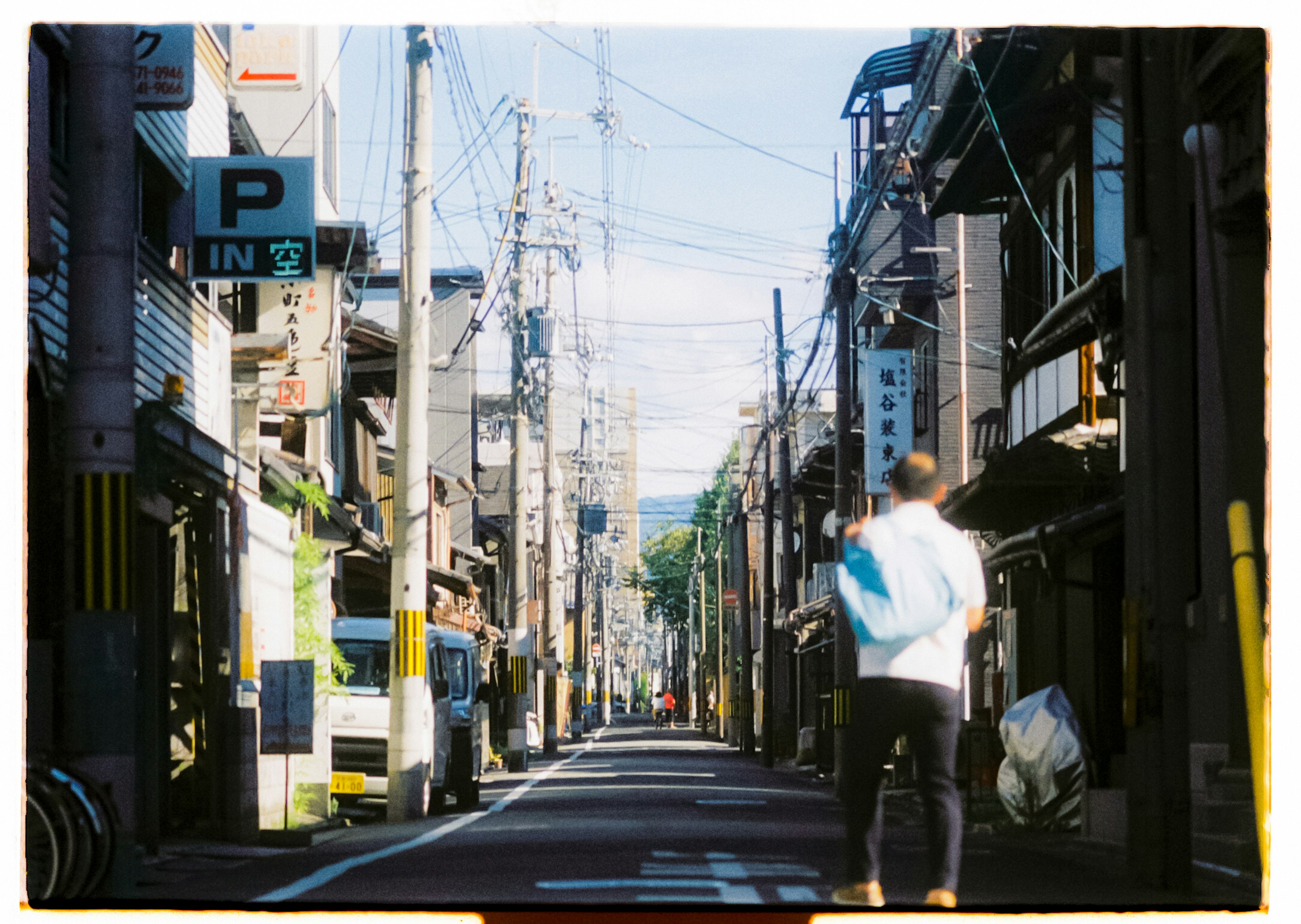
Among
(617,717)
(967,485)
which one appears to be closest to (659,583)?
(967,485)

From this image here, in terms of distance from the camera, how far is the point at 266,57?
42.6 ft

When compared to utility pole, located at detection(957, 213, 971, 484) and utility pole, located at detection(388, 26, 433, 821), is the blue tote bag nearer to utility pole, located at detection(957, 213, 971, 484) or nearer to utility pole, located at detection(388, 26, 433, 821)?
utility pole, located at detection(957, 213, 971, 484)

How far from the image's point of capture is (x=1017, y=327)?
664 inches

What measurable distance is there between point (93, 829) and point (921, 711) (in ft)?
13.1

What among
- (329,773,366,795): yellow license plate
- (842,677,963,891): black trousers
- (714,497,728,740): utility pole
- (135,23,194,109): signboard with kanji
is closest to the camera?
(842,677,963,891): black trousers

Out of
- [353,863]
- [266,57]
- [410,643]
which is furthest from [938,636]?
[410,643]

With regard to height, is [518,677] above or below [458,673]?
below

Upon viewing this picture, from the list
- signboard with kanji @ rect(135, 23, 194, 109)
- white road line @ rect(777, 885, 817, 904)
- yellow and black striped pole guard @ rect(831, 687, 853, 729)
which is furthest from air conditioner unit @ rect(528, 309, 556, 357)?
white road line @ rect(777, 885, 817, 904)

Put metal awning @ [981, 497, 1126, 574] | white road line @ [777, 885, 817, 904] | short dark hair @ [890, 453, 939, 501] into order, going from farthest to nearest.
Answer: metal awning @ [981, 497, 1126, 574] < short dark hair @ [890, 453, 939, 501] < white road line @ [777, 885, 817, 904]

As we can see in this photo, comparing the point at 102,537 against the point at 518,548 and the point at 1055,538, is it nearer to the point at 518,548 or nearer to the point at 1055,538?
the point at 1055,538

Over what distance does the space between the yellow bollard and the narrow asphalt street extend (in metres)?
0.46

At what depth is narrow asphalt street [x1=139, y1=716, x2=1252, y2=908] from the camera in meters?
8.00

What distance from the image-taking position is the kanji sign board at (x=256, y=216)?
498 inches

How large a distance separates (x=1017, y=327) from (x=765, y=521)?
62.3 ft
